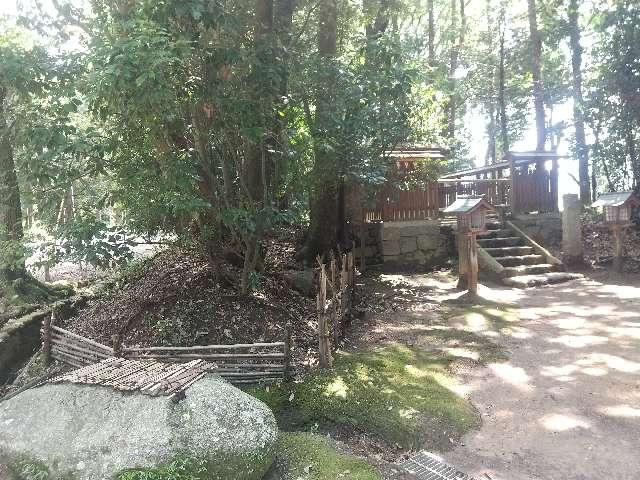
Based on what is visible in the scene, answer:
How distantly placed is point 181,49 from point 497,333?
17.8 feet

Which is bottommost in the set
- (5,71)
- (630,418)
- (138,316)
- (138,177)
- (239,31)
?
(630,418)

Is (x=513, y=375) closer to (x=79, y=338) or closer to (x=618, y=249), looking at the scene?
(x=79, y=338)

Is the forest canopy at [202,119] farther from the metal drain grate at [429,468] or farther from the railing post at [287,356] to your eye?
the metal drain grate at [429,468]

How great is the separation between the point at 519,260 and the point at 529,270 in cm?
44

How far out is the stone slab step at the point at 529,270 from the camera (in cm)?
1034

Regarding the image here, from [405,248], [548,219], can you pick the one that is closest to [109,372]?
[405,248]

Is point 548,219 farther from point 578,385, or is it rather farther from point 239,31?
point 239,31

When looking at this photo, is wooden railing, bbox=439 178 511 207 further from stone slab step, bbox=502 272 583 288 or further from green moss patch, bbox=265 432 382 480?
green moss patch, bbox=265 432 382 480

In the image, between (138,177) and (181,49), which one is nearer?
(181,49)

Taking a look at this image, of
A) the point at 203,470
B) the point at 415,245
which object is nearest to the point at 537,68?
the point at 415,245

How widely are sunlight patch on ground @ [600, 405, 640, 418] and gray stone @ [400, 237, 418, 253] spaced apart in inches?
289

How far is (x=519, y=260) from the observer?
1093 centimetres

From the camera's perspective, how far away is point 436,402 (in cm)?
465

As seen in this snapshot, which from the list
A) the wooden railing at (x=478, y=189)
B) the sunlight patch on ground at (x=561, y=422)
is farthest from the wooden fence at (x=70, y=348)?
the wooden railing at (x=478, y=189)
